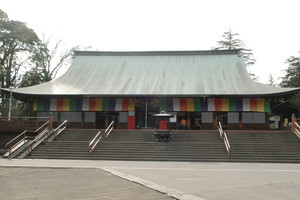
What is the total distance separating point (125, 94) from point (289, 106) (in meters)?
15.1

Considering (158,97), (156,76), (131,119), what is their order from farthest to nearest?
(156,76) → (131,119) → (158,97)

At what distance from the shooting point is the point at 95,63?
103 feet

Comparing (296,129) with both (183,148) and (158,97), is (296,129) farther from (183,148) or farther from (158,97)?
(158,97)

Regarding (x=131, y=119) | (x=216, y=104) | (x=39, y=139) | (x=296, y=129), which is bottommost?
(x=39, y=139)

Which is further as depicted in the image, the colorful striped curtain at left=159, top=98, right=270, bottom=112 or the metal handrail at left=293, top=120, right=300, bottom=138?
the colorful striped curtain at left=159, top=98, right=270, bottom=112

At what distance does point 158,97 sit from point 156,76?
3580mm

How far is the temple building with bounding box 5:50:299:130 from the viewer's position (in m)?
24.9

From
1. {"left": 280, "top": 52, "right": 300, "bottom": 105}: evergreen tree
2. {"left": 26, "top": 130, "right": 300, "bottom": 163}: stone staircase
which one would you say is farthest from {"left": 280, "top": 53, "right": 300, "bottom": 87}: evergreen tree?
{"left": 26, "top": 130, "right": 300, "bottom": 163}: stone staircase

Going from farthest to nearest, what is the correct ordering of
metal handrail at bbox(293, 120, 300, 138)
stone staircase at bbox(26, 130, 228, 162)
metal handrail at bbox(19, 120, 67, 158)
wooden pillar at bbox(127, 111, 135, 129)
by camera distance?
wooden pillar at bbox(127, 111, 135, 129) → metal handrail at bbox(293, 120, 300, 138) → metal handrail at bbox(19, 120, 67, 158) → stone staircase at bbox(26, 130, 228, 162)

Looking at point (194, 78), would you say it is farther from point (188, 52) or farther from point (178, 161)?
point (178, 161)

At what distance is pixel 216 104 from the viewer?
2511cm

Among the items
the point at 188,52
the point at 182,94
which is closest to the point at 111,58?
the point at 188,52

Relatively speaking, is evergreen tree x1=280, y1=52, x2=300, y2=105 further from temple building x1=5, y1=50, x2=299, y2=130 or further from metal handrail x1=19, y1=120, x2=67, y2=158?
metal handrail x1=19, y1=120, x2=67, y2=158

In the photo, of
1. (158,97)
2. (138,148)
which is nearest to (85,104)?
(158,97)
